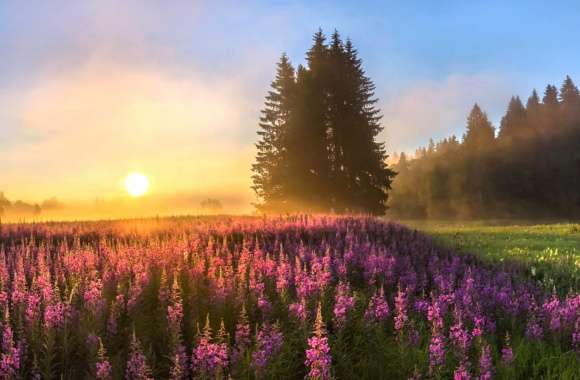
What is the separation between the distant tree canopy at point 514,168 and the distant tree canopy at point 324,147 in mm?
38688

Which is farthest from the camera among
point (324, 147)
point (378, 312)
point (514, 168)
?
point (514, 168)

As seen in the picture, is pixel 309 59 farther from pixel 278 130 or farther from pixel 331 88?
pixel 278 130

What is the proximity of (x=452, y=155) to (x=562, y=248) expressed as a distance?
65520 mm

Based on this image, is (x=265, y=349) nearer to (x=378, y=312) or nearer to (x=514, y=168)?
(x=378, y=312)

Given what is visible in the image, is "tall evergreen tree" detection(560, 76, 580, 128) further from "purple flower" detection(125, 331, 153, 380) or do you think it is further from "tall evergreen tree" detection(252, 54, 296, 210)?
"purple flower" detection(125, 331, 153, 380)

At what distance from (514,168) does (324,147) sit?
148 ft

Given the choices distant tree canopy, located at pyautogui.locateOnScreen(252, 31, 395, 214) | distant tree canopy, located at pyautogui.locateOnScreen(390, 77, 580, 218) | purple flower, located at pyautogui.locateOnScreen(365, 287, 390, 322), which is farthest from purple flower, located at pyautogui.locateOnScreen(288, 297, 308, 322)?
distant tree canopy, located at pyautogui.locateOnScreen(390, 77, 580, 218)

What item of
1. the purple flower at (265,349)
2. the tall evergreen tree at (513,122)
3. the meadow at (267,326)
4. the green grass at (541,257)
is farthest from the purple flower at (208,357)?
the tall evergreen tree at (513,122)

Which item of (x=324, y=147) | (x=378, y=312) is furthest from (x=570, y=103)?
(x=378, y=312)

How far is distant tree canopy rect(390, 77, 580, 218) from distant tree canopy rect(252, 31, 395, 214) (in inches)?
1523

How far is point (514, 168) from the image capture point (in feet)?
229

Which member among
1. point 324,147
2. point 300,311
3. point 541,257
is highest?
point 324,147

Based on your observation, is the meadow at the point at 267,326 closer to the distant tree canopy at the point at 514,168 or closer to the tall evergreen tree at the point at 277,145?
the tall evergreen tree at the point at 277,145

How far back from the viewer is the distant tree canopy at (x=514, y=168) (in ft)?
224
